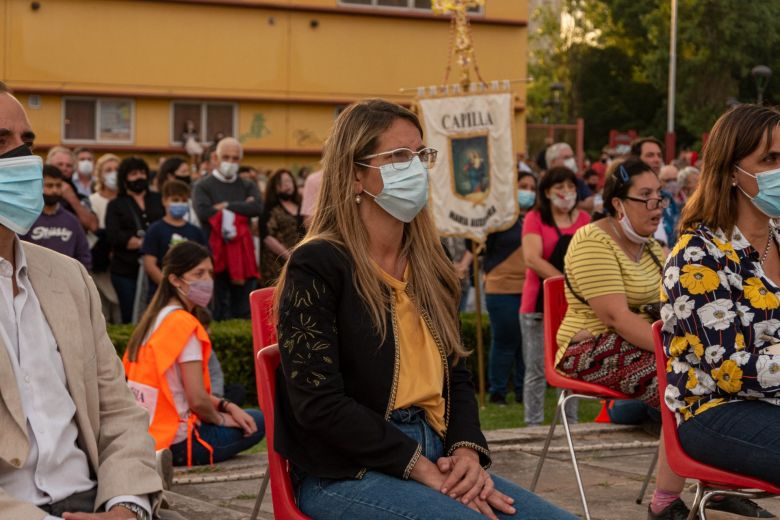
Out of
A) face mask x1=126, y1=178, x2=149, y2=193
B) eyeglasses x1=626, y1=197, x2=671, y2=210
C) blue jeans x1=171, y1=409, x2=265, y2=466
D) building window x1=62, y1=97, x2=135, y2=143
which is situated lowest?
blue jeans x1=171, y1=409, x2=265, y2=466

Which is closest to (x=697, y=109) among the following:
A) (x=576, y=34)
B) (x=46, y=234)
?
(x=576, y=34)

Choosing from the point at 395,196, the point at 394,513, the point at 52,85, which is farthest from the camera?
the point at 52,85

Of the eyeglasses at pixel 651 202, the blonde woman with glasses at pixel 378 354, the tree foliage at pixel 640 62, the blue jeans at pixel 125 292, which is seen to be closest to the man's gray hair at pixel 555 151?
the blue jeans at pixel 125 292

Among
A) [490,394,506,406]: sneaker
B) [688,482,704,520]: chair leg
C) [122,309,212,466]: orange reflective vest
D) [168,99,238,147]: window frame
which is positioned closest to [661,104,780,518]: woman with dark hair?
[688,482,704,520]: chair leg

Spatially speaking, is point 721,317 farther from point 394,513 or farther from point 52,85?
point 52,85

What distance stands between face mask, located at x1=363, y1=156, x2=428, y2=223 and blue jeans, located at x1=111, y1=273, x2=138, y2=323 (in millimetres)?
7713

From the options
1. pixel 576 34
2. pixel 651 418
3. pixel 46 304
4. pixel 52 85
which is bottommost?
pixel 651 418

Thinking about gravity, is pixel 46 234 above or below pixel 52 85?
below

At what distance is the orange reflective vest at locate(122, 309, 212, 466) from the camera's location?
247 inches

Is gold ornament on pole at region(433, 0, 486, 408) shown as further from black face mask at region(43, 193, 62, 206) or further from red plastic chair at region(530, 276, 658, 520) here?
Answer: red plastic chair at region(530, 276, 658, 520)

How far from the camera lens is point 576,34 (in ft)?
168

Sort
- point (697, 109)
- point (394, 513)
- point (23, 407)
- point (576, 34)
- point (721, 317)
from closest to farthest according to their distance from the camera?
1. point (23, 407)
2. point (394, 513)
3. point (721, 317)
4. point (697, 109)
5. point (576, 34)

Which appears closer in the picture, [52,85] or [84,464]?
[84,464]

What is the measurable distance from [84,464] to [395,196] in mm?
1243
